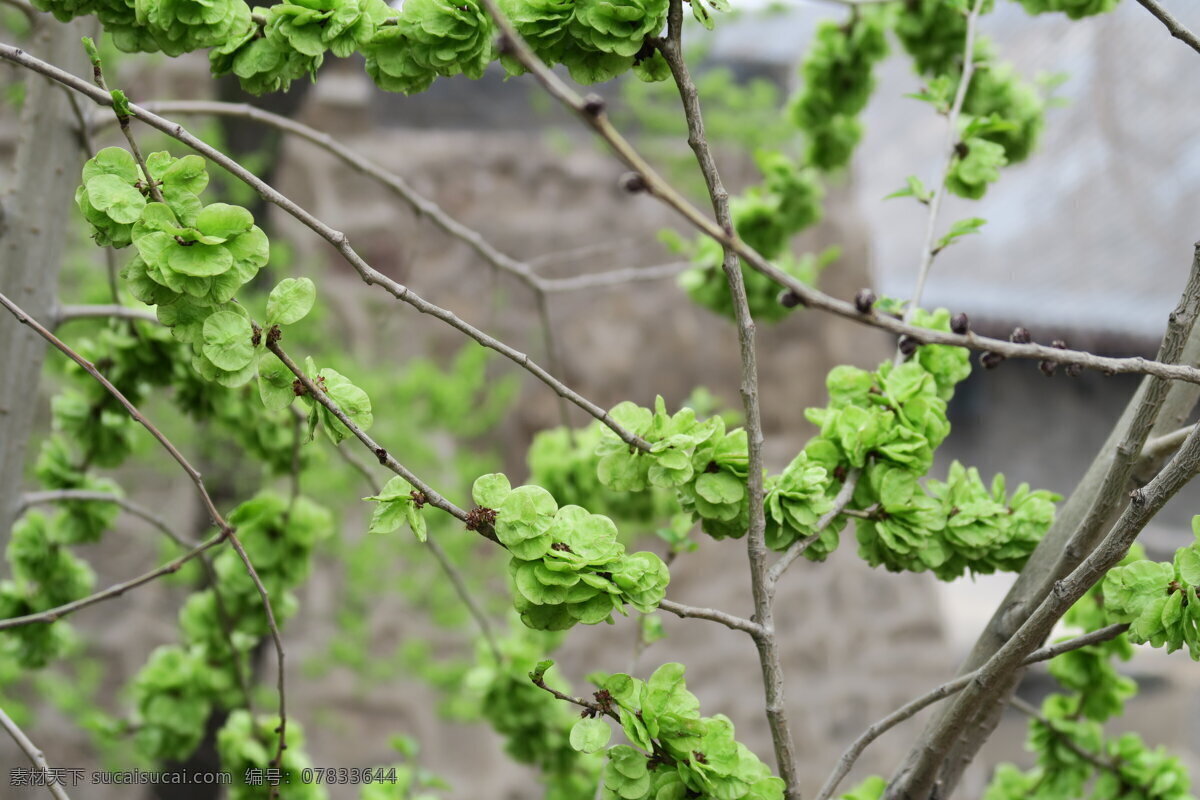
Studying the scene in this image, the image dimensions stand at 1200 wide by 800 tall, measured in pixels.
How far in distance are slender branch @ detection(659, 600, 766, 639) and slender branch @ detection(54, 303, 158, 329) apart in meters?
0.59

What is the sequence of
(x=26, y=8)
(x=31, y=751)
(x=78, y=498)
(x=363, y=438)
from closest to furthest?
(x=363, y=438)
(x=31, y=751)
(x=26, y=8)
(x=78, y=498)

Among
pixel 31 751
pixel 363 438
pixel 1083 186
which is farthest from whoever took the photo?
pixel 1083 186

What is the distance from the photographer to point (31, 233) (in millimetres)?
981

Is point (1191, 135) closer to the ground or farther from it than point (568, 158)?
farther from it

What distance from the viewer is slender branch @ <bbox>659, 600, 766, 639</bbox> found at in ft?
2.10

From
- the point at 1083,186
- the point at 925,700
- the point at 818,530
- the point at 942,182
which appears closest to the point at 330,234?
the point at 818,530

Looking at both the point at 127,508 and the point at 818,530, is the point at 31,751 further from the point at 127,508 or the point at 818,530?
the point at 818,530

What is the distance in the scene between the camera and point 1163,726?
4.20 m

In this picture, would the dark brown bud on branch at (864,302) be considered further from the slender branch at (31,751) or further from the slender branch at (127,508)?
the slender branch at (127,508)

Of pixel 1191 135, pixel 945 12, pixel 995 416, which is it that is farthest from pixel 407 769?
pixel 1191 135

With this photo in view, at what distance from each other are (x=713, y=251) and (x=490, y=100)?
2.06 meters

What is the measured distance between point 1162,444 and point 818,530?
0.25 meters

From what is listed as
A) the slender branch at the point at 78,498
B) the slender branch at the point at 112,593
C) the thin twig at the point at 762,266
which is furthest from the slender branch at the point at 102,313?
the thin twig at the point at 762,266

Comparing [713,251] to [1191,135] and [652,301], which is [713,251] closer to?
[652,301]
